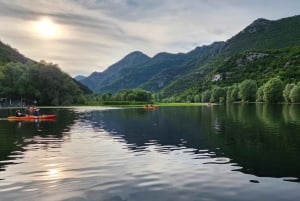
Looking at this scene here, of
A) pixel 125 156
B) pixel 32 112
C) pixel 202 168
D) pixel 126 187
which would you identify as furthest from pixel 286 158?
pixel 32 112

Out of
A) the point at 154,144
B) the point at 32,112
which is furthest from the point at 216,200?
the point at 32,112

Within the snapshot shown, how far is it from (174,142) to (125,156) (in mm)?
12602

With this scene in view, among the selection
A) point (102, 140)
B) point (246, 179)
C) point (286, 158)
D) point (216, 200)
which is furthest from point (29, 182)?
point (102, 140)

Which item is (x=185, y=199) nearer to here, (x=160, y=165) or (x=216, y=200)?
(x=216, y=200)

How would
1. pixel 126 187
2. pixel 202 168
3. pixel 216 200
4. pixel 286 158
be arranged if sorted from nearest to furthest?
1. pixel 216 200
2. pixel 126 187
3. pixel 202 168
4. pixel 286 158

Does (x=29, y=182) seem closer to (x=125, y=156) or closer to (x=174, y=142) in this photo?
(x=125, y=156)

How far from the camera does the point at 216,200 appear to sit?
22.2 meters

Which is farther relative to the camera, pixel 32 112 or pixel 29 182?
pixel 32 112

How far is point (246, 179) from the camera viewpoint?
2734 centimetres

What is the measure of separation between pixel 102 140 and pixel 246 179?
28755 millimetres

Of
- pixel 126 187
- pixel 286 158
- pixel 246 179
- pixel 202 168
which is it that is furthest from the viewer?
pixel 286 158

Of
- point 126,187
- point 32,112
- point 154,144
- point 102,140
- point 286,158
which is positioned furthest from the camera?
point 32,112

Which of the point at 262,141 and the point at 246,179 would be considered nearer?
the point at 246,179

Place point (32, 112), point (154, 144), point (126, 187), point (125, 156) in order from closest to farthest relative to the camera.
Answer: point (126, 187), point (125, 156), point (154, 144), point (32, 112)
